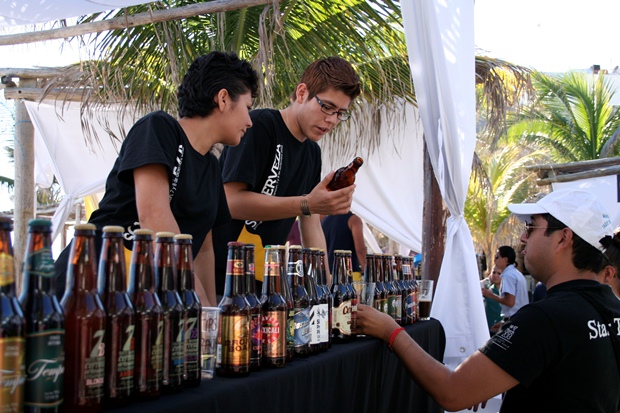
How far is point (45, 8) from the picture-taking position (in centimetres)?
379

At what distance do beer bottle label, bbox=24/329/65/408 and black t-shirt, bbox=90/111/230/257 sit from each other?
101 centimetres

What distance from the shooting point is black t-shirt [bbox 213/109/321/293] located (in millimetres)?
2996

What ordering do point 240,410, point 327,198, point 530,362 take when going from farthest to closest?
point 327,198 < point 530,362 < point 240,410

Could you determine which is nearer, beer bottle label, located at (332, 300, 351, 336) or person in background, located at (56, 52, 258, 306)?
person in background, located at (56, 52, 258, 306)

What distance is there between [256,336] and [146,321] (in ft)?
1.59

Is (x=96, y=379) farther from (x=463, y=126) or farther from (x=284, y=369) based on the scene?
(x=463, y=126)

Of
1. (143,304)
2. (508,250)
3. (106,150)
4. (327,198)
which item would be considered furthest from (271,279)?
(106,150)

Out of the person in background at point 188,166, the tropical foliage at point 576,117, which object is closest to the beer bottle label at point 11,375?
the person in background at point 188,166

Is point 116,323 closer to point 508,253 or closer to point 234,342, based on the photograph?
point 234,342

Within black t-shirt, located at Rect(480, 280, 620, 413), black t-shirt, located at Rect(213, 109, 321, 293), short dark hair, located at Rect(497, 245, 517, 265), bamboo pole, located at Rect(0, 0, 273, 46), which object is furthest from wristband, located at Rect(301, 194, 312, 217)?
short dark hair, located at Rect(497, 245, 517, 265)

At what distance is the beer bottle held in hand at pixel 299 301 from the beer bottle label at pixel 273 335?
0.47ft

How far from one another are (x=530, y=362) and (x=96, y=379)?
1564 mm

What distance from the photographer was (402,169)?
30.6 feet

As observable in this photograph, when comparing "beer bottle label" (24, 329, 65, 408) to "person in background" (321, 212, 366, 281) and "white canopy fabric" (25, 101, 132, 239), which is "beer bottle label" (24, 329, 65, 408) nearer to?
"person in background" (321, 212, 366, 281)
